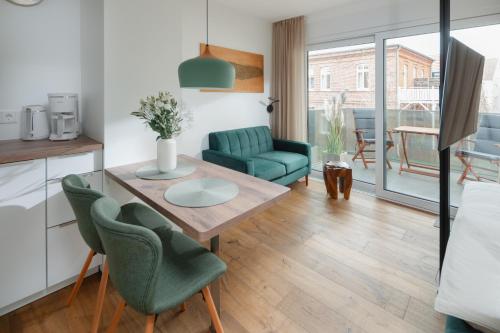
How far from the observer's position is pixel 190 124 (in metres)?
3.37

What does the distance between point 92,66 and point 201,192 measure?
57.4 inches

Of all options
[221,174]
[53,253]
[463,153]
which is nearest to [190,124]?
[221,174]

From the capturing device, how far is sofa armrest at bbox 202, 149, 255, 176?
2.99 meters

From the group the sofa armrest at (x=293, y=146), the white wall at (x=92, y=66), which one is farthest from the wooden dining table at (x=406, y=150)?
the white wall at (x=92, y=66)

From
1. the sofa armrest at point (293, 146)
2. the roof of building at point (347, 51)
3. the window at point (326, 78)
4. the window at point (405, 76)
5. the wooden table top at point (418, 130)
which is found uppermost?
the roof of building at point (347, 51)

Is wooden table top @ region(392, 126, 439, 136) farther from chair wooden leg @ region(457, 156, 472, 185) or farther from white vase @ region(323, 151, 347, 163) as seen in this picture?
white vase @ region(323, 151, 347, 163)

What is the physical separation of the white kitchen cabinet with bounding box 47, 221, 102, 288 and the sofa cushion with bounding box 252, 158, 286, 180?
184 cm

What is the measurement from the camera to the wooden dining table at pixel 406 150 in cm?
328

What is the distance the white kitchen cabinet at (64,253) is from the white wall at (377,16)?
151 inches

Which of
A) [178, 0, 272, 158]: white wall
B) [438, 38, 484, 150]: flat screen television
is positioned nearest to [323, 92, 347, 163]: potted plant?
[178, 0, 272, 158]: white wall

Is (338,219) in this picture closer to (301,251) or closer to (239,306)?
(301,251)

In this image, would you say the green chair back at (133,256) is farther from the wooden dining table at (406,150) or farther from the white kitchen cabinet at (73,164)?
the wooden dining table at (406,150)

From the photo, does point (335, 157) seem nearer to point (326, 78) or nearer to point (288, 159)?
point (288, 159)

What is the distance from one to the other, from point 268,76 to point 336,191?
7.15 feet
